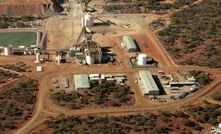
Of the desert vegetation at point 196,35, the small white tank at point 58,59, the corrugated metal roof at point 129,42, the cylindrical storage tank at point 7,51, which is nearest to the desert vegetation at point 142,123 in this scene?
the desert vegetation at point 196,35

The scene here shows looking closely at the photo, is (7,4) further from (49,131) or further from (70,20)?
(49,131)

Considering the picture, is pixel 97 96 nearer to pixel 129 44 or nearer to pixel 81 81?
pixel 81 81

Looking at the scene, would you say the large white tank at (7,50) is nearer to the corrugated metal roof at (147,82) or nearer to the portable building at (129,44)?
the portable building at (129,44)

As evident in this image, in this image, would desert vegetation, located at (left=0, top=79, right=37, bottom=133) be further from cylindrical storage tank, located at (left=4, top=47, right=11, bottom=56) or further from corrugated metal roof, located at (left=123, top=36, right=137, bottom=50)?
corrugated metal roof, located at (left=123, top=36, right=137, bottom=50)

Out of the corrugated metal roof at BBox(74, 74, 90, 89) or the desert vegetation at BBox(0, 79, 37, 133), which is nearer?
the desert vegetation at BBox(0, 79, 37, 133)

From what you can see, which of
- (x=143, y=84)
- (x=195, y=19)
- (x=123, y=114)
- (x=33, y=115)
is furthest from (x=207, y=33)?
(x=33, y=115)

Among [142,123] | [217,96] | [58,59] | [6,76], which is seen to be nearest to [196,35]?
[217,96]

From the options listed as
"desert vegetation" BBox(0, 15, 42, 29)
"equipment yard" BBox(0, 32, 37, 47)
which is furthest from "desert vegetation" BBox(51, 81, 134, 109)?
"desert vegetation" BBox(0, 15, 42, 29)
